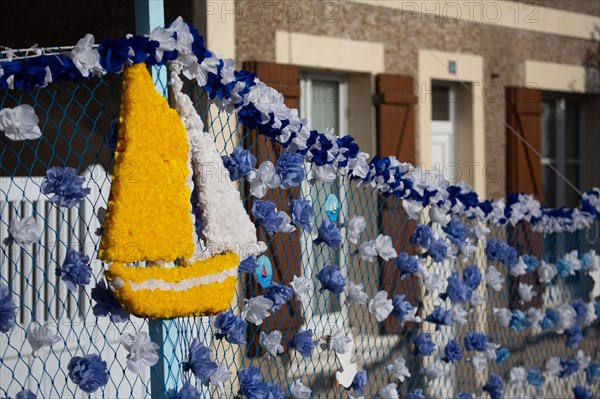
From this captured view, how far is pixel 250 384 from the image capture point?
3418mm

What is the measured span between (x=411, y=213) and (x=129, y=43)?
1.87m

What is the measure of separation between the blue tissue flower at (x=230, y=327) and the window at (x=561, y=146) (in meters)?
6.03

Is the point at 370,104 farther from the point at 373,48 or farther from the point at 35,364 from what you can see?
the point at 35,364

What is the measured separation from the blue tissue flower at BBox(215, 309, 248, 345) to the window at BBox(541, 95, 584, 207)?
6.03 metres

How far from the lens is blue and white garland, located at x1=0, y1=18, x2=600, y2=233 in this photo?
115 inches

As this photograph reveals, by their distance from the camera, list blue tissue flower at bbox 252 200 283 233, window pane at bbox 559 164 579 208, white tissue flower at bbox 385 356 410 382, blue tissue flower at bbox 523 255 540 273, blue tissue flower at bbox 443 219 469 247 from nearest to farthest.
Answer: blue tissue flower at bbox 252 200 283 233
white tissue flower at bbox 385 356 410 382
blue tissue flower at bbox 443 219 469 247
blue tissue flower at bbox 523 255 540 273
window pane at bbox 559 164 579 208

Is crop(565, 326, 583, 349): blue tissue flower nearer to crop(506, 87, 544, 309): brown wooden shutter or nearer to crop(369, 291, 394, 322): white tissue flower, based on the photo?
crop(369, 291, 394, 322): white tissue flower

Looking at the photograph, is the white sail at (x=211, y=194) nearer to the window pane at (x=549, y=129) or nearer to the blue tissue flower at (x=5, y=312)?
the blue tissue flower at (x=5, y=312)

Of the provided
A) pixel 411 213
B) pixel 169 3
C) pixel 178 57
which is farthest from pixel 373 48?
pixel 178 57

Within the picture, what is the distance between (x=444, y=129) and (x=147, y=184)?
5.42 m

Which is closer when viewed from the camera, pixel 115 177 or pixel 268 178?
pixel 115 177

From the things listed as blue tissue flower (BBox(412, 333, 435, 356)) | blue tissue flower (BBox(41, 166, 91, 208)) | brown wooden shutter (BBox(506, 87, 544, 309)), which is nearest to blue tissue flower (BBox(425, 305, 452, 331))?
blue tissue flower (BBox(412, 333, 435, 356))

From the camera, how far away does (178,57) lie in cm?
311

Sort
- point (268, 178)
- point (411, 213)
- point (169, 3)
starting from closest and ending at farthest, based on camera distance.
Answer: point (268, 178), point (411, 213), point (169, 3)
